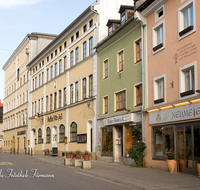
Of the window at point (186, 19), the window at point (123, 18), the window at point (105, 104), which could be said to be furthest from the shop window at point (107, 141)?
the window at point (186, 19)

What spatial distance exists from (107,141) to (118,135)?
162 centimetres

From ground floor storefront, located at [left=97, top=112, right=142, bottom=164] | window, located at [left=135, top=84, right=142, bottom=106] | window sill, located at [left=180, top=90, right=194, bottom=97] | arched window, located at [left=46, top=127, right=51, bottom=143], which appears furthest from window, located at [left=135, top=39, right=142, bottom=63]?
arched window, located at [left=46, top=127, right=51, bottom=143]

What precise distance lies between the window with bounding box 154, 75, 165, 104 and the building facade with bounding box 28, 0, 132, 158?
9.89m

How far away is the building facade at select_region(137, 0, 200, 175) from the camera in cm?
1540

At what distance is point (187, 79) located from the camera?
53.0 feet

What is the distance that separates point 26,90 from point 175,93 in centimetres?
4041

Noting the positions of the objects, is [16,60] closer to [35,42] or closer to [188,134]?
[35,42]

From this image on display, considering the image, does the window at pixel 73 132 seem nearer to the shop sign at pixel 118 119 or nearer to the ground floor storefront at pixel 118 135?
the ground floor storefront at pixel 118 135

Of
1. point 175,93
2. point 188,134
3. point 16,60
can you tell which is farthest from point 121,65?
point 16,60

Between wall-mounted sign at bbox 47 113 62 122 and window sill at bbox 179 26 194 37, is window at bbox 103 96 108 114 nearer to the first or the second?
window sill at bbox 179 26 194 37

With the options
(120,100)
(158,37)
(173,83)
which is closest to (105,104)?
(120,100)

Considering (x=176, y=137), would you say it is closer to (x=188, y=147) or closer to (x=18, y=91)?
(x=188, y=147)

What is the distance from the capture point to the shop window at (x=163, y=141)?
17.3m

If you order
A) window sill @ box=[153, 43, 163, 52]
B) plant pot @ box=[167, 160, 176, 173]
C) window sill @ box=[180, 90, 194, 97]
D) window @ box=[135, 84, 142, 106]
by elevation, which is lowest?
plant pot @ box=[167, 160, 176, 173]
